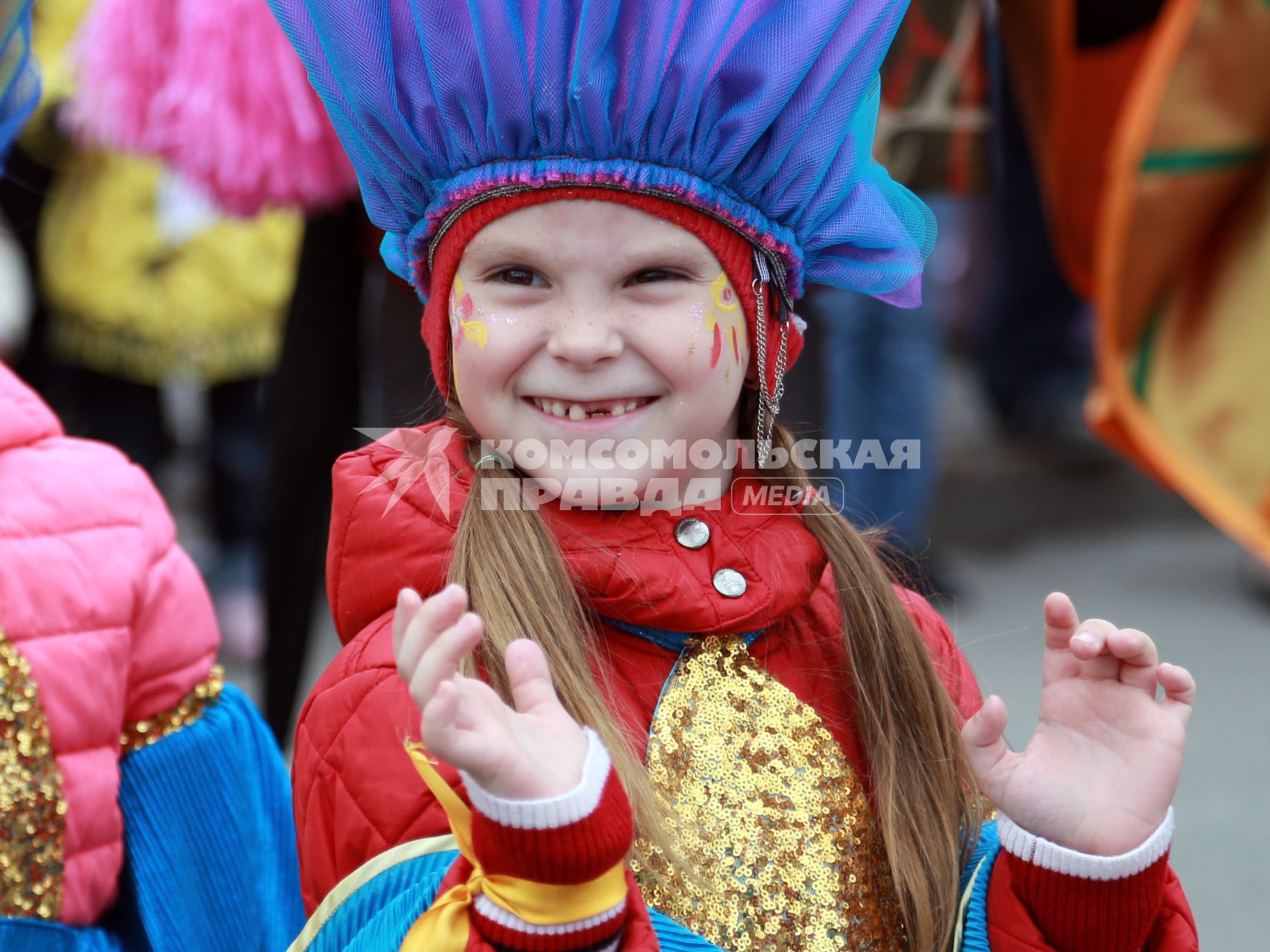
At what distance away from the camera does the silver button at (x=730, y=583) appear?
1.65 meters

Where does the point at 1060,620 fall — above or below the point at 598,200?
below

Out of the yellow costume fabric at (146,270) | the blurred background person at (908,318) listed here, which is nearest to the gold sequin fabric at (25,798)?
the blurred background person at (908,318)

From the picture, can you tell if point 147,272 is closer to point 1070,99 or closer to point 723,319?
point 1070,99

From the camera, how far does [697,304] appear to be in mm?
1633

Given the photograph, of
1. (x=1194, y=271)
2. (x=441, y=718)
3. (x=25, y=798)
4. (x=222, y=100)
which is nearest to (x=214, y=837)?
(x=25, y=798)

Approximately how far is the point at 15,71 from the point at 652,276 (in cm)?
92

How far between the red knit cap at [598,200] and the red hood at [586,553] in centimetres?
12

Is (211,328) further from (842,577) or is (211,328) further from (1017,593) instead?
(842,577)

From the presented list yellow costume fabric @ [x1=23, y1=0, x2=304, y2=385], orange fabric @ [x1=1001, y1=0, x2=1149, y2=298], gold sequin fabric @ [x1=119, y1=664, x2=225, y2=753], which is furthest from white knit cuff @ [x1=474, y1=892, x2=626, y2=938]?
yellow costume fabric @ [x1=23, y1=0, x2=304, y2=385]

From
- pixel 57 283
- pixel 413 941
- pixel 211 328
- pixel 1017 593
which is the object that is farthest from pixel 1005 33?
pixel 413 941

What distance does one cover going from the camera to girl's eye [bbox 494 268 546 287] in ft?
5.30

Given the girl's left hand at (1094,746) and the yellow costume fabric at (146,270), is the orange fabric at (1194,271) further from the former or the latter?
the yellow costume fabric at (146,270)

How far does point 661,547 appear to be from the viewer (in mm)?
1663

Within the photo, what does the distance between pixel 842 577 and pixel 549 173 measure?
1.88 feet
